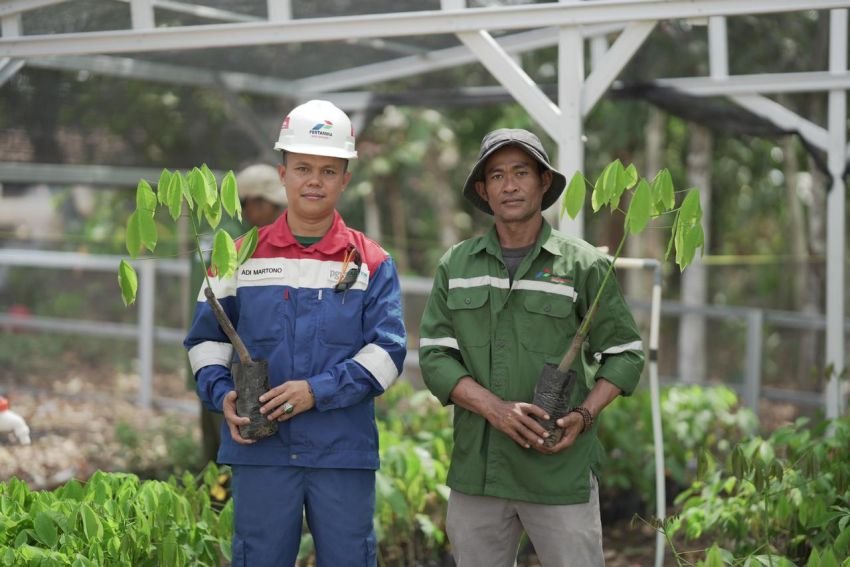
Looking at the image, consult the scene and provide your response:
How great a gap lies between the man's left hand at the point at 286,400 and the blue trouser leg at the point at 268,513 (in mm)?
206

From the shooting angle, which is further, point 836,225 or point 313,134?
point 836,225

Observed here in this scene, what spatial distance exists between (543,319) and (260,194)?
7.02 feet

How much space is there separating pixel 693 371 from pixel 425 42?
3973 millimetres

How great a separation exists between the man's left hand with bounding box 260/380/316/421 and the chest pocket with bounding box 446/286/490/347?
0.51 m

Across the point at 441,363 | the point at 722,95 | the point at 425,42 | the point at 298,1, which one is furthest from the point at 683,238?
the point at 425,42

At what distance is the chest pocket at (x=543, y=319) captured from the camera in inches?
131

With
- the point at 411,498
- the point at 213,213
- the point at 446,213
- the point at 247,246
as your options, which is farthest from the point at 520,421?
the point at 446,213

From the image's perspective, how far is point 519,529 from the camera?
3.45m

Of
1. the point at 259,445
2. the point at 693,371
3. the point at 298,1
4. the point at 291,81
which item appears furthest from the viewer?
the point at 693,371

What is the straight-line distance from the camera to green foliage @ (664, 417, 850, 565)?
3621 mm

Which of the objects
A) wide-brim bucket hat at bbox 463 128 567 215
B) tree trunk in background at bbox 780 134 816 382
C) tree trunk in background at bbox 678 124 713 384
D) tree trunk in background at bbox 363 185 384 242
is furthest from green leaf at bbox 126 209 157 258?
tree trunk in background at bbox 363 185 384 242

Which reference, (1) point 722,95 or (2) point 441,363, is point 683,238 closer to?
(2) point 441,363

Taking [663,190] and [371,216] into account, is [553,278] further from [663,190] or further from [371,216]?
[371,216]

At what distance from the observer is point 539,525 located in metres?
3.31
